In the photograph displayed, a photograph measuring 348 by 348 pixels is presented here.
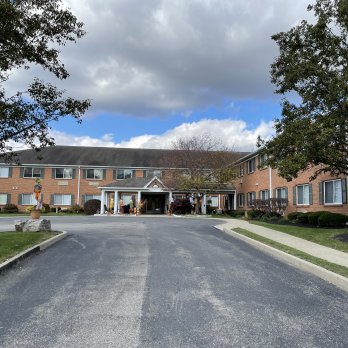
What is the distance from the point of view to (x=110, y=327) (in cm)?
538

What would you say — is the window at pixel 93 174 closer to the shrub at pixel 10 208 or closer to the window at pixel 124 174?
the window at pixel 124 174

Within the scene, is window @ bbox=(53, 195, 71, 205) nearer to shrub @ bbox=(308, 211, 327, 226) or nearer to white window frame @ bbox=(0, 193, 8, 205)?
white window frame @ bbox=(0, 193, 8, 205)

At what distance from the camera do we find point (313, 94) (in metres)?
15.9

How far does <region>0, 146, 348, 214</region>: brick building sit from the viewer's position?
43.9 meters

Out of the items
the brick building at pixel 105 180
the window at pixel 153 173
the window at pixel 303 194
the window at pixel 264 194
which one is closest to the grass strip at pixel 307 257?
the window at pixel 303 194

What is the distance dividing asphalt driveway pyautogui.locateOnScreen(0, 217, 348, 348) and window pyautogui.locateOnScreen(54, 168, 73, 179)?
1571 inches

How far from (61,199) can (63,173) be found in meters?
2.98

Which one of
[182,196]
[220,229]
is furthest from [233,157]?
[220,229]

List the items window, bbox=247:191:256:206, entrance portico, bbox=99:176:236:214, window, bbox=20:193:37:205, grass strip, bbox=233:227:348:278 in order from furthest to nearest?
window, bbox=20:193:37:205 → entrance portico, bbox=99:176:236:214 → window, bbox=247:191:256:206 → grass strip, bbox=233:227:348:278

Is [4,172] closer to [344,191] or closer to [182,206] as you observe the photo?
[182,206]

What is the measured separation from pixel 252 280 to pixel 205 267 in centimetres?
159

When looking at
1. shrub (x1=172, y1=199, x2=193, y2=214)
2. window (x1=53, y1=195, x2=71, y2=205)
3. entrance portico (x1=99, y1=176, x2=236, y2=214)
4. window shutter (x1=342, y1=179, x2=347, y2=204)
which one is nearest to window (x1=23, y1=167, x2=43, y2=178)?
window (x1=53, y1=195, x2=71, y2=205)

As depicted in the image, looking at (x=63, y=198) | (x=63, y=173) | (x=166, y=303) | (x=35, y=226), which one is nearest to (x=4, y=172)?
(x=63, y=173)

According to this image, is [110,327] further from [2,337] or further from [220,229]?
[220,229]
